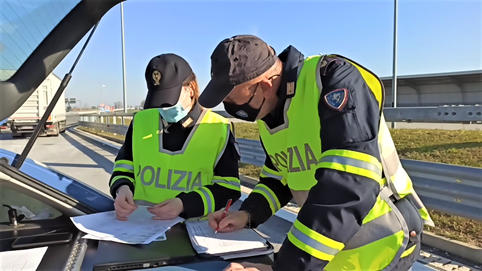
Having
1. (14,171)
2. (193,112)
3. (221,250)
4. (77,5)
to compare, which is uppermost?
(77,5)

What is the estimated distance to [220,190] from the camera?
1933mm

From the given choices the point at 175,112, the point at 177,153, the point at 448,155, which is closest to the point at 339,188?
the point at 177,153

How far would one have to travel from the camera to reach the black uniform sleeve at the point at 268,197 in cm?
159

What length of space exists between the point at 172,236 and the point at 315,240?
76 centimetres

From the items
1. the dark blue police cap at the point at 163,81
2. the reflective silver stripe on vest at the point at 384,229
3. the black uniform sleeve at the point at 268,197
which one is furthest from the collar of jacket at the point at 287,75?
the dark blue police cap at the point at 163,81

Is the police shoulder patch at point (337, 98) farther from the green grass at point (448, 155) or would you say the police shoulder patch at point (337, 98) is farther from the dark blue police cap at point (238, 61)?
the green grass at point (448, 155)

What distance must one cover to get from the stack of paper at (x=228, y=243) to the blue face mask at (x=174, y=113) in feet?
2.26

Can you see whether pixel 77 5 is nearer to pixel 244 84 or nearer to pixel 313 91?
pixel 244 84

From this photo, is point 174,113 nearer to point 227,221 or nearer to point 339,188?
point 227,221

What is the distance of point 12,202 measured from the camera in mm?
1701

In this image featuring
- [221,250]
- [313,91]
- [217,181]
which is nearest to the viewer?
[313,91]

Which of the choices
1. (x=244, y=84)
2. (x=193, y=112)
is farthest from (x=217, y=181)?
(x=244, y=84)

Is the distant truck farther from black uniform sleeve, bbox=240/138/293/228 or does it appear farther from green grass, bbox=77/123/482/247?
green grass, bbox=77/123/482/247

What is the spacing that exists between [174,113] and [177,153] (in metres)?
0.24
